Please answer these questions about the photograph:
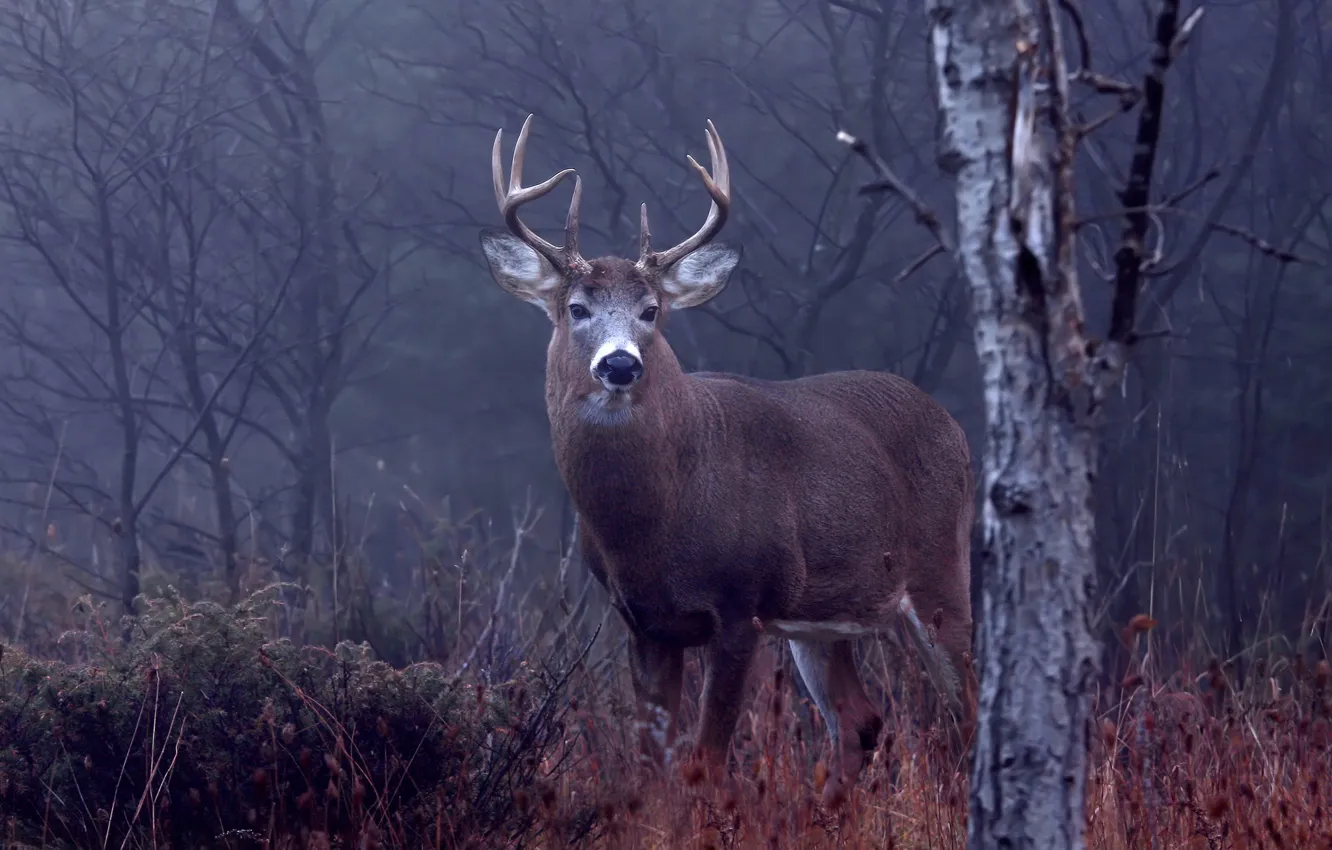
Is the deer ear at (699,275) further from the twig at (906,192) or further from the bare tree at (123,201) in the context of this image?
the bare tree at (123,201)

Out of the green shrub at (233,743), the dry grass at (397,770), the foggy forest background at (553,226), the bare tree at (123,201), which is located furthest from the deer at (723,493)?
the bare tree at (123,201)

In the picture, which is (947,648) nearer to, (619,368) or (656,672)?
(656,672)

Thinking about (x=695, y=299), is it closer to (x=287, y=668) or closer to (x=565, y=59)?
(x=287, y=668)

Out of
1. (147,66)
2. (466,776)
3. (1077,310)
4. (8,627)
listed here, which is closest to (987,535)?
(1077,310)

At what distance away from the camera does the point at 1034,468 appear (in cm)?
227

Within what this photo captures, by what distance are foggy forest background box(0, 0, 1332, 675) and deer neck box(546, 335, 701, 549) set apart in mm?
2719

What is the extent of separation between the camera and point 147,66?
9.12m

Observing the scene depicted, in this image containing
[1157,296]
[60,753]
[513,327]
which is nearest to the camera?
[60,753]

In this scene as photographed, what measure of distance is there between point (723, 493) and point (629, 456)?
1.09 feet

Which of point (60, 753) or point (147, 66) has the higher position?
point (147, 66)

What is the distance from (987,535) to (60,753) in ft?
8.13

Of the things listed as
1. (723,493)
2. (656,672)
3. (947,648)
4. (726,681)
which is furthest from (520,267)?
(947,648)

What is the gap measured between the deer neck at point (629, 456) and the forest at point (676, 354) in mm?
512

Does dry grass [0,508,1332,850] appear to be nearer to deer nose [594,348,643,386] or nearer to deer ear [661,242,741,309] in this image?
deer nose [594,348,643,386]
